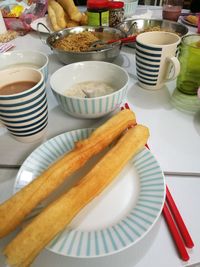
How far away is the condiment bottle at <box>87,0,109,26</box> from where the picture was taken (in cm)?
90

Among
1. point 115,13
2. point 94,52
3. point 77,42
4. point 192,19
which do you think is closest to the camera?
point 94,52

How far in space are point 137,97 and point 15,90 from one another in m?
0.33

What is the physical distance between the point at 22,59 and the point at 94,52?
21 cm

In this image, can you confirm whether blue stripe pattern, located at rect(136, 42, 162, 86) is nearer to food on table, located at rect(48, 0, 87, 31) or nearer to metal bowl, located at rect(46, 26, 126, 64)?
metal bowl, located at rect(46, 26, 126, 64)

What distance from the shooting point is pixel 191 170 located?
0.46 meters

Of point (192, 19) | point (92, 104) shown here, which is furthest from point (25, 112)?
point (192, 19)

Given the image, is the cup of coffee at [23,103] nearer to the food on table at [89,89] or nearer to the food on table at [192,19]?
the food on table at [89,89]

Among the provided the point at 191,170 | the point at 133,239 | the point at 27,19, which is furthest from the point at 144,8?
the point at 133,239

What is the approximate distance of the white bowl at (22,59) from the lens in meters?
0.66

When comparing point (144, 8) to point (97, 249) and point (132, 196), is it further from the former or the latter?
point (97, 249)

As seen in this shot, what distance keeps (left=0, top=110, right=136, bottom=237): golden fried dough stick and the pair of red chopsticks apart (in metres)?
0.15

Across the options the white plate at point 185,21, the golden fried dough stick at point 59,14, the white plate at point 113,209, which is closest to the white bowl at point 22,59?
the white plate at point 113,209

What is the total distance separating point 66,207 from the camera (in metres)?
0.34

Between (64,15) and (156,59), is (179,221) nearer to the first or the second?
(156,59)
